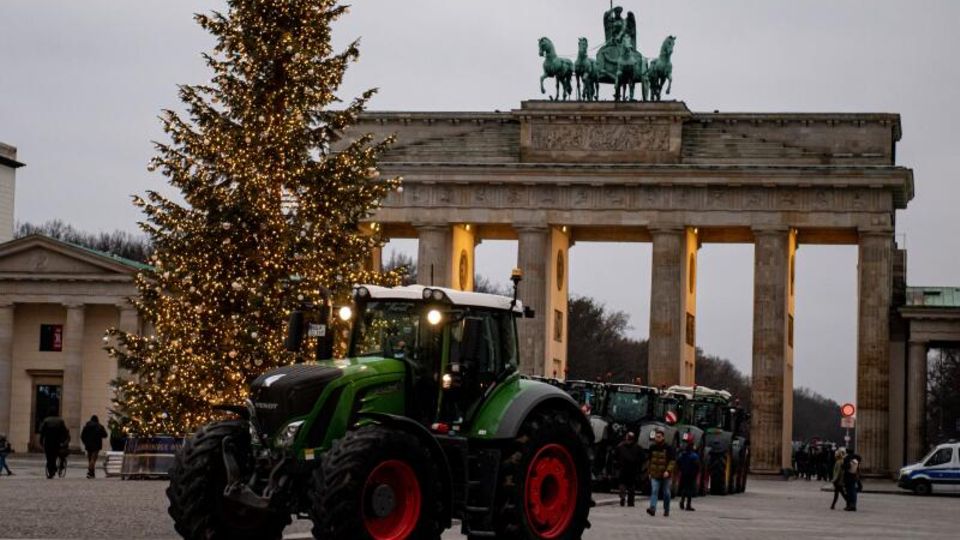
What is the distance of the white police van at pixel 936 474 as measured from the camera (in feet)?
214

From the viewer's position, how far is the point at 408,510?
19.7 m

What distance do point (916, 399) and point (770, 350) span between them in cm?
691

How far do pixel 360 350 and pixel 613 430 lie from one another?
97.5 ft

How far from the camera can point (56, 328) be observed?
82875mm

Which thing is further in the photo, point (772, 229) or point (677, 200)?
point (677, 200)

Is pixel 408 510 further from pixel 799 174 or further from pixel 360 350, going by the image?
pixel 799 174

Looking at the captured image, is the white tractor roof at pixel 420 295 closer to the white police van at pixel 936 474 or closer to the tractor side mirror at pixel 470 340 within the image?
the tractor side mirror at pixel 470 340

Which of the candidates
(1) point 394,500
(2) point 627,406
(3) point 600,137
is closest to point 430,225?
(3) point 600,137

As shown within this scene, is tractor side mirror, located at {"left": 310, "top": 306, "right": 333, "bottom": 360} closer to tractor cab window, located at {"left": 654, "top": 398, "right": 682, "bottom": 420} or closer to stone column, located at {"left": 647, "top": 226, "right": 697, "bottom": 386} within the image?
tractor cab window, located at {"left": 654, "top": 398, "right": 682, "bottom": 420}

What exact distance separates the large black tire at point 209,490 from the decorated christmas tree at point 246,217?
14.9m

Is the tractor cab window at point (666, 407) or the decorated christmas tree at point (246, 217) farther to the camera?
the tractor cab window at point (666, 407)

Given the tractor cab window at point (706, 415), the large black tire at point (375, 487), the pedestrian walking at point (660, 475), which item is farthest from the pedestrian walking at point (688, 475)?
the large black tire at point (375, 487)

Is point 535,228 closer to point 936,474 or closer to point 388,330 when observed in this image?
point 936,474

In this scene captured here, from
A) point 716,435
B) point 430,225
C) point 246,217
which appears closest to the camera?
point 246,217
